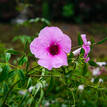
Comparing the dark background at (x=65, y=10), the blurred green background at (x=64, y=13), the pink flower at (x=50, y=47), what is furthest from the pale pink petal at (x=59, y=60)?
the dark background at (x=65, y=10)

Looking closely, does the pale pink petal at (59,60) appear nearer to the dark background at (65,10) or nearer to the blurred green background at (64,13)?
the blurred green background at (64,13)

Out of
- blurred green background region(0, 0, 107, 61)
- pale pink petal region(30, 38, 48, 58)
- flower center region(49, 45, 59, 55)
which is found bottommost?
blurred green background region(0, 0, 107, 61)

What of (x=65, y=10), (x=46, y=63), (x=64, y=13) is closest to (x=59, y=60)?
(x=46, y=63)

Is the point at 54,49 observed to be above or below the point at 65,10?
above

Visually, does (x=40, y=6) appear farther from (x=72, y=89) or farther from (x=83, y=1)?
(x=72, y=89)

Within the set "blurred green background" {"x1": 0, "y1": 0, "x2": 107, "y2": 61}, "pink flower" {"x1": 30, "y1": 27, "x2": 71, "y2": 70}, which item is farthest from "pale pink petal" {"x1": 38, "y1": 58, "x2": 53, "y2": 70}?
"blurred green background" {"x1": 0, "y1": 0, "x2": 107, "y2": 61}

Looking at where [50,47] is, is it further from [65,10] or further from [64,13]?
[64,13]

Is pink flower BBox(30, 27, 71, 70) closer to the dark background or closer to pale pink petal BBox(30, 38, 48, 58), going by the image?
pale pink petal BBox(30, 38, 48, 58)

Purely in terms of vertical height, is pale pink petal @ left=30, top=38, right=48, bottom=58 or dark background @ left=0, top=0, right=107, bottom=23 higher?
pale pink petal @ left=30, top=38, right=48, bottom=58
